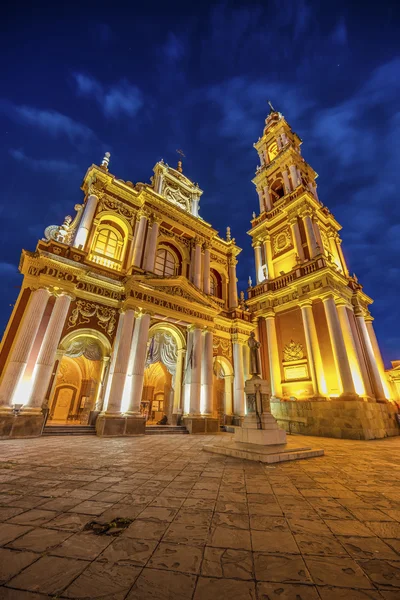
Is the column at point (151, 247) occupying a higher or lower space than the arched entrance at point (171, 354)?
higher

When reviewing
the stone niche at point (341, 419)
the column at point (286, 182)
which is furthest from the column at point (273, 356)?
the column at point (286, 182)

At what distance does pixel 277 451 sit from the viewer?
6262 millimetres

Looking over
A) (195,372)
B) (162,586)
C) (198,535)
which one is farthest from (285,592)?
(195,372)

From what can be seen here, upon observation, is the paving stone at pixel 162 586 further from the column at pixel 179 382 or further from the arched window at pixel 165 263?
the arched window at pixel 165 263

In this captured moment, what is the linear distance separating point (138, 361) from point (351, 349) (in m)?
11.5

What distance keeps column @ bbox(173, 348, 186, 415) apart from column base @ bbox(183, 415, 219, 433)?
83cm

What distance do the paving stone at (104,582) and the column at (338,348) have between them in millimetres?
13245

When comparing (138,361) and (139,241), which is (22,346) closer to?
(138,361)

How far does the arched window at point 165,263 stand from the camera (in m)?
16.3

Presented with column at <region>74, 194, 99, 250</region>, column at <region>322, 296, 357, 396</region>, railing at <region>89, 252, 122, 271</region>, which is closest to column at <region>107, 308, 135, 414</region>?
railing at <region>89, 252, 122, 271</region>

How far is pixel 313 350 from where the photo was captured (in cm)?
1416

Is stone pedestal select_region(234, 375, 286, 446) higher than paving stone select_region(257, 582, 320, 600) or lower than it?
higher

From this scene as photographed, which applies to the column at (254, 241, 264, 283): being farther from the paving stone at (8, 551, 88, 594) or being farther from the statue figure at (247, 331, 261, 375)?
the paving stone at (8, 551, 88, 594)

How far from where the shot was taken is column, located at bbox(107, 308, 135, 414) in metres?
10.5
